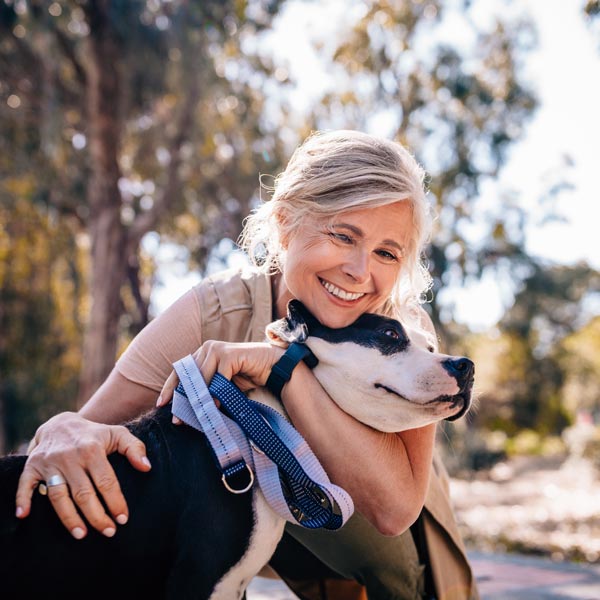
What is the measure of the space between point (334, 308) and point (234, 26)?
856 centimetres

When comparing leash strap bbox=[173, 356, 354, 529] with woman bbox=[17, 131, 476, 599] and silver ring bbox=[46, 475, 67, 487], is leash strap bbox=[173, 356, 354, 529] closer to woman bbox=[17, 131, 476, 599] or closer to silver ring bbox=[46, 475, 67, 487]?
woman bbox=[17, 131, 476, 599]

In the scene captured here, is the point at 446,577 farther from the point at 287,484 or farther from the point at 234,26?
the point at 234,26

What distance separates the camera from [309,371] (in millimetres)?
2062

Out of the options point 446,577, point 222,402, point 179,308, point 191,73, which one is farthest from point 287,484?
point 191,73

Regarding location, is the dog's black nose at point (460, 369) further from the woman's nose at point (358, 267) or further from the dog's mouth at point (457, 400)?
the woman's nose at point (358, 267)

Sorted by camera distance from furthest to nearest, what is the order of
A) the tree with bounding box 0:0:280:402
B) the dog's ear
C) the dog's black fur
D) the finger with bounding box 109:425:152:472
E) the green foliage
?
1. the green foliage
2. the tree with bounding box 0:0:280:402
3. the dog's ear
4. the finger with bounding box 109:425:152:472
5. the dog's black fur

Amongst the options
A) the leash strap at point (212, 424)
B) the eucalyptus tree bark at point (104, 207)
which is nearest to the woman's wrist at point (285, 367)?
the leash strap at point (212, 424)

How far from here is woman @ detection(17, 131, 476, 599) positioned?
→ 1862 mm

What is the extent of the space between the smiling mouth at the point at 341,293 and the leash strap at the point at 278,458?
1.65ft

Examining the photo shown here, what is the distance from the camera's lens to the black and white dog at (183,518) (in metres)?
1.67

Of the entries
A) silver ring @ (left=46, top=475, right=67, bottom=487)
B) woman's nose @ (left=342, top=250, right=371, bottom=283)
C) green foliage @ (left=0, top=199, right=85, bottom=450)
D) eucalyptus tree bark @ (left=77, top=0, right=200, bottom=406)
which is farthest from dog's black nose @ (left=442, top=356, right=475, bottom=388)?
green foliage @ (left=0, top=199, right=85, bottom=450)

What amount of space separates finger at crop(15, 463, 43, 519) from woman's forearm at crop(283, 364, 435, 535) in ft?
2.29

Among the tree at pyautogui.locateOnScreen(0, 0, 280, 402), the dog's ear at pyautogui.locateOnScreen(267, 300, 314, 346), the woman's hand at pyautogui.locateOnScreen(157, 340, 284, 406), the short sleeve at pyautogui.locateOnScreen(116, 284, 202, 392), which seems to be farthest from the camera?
the tree at pyautogui.locateOnScreen(0, 0, 280, 402)

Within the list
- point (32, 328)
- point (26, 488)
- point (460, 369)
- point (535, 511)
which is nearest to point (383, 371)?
point (460, 369)
